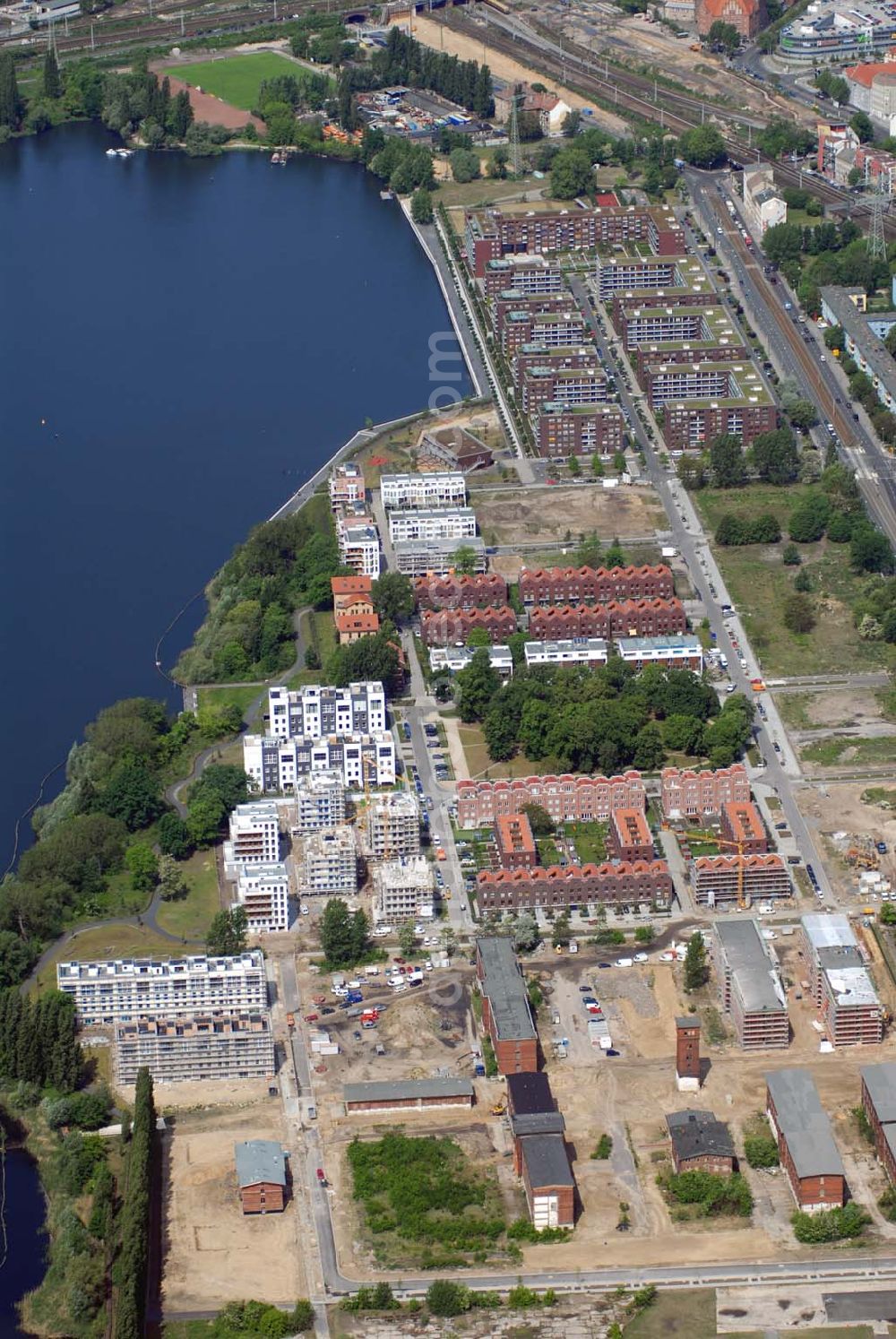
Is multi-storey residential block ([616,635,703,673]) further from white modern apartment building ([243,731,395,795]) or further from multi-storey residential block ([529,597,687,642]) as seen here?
white modern apartment building ([243,731,395,795])

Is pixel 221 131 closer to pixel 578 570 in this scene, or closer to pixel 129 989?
pixel 578 570

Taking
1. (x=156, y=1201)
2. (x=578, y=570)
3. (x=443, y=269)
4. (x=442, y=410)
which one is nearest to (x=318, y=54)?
(x=443, y=269)

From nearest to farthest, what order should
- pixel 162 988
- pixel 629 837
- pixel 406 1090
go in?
pixel 406 1090, pixel 162 988, pixel 629 837

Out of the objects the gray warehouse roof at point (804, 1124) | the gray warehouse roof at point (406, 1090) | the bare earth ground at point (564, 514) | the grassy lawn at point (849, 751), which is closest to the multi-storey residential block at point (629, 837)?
the grassy lawn at point (849, 751)

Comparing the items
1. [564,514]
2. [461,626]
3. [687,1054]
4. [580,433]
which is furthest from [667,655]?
[687,1054]

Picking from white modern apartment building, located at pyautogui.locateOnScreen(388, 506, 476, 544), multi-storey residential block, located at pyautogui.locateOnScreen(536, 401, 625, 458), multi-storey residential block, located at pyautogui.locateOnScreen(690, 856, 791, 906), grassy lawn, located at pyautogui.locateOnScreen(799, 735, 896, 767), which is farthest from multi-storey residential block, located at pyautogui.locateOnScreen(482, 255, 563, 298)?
multi-storey residential block, located at pyautogui.locateOnScreen(690, 856, 791, 906)

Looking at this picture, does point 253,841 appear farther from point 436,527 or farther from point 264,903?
point 436,527

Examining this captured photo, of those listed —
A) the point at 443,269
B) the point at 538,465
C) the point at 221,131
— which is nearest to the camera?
the point at 538,465
